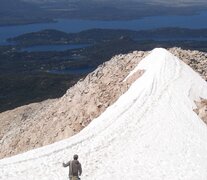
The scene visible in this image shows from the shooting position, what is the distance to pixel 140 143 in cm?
2792

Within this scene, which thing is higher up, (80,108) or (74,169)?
(74,169)

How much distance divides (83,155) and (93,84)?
53.5 ft

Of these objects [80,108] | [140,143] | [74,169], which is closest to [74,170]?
[74,169]

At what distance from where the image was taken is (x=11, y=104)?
18575 centimetres

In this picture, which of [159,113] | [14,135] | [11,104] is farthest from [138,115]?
[11,104]

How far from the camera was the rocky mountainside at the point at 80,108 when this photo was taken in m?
36.2

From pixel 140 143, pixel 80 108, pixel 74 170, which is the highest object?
pixel 74 170

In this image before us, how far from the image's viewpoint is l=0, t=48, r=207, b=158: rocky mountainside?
119 ft

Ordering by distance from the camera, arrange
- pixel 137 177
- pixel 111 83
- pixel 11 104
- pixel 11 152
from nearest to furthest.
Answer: pixel 137 177 < pixel 11 152 < pixel 111 83 < pixel 11 104

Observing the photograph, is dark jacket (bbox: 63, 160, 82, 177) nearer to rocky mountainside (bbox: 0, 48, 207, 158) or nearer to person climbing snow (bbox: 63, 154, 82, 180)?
person climbing snow (bbox: 63, 154, 82, 180)

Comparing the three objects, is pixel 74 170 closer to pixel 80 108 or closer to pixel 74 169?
pixel 74 169

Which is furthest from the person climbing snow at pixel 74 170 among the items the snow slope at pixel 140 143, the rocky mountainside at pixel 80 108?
the rocky mountainside at pixel 80 108

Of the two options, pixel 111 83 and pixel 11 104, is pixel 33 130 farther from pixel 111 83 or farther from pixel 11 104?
pixel 11 104

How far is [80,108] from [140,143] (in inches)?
420
